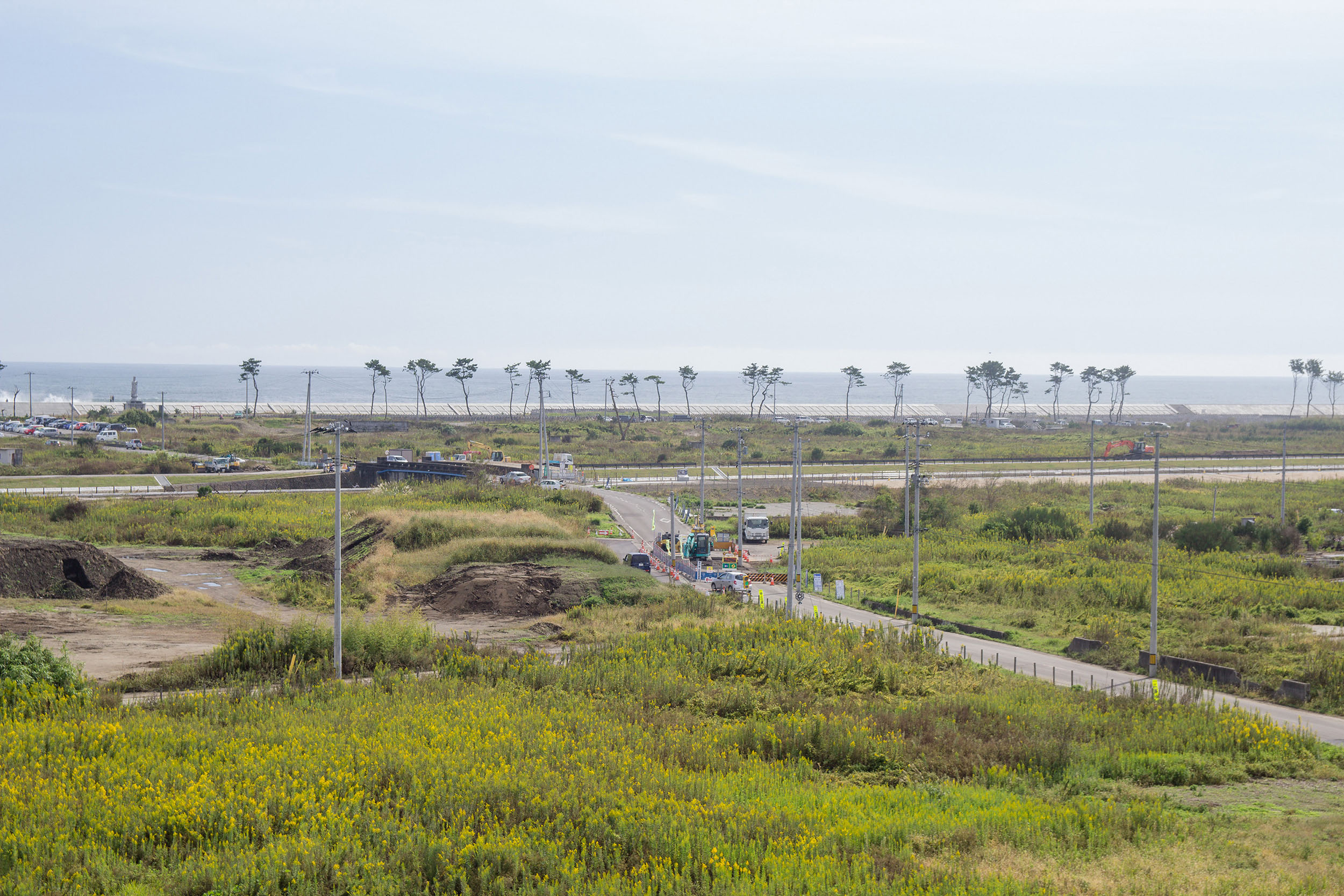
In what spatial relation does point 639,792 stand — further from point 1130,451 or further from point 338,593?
point 1130,451

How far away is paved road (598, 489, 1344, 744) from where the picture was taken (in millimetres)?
26688

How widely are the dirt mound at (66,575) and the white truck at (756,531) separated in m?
34.7

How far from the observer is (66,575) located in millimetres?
42750

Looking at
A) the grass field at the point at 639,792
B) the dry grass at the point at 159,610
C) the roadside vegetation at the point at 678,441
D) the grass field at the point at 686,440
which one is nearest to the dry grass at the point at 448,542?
the dry grass at the point at 159,610

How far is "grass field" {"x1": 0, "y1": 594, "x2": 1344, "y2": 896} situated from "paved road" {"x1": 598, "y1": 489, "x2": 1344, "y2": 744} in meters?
3.62

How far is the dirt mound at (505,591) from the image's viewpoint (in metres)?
41.9

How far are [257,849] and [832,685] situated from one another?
16.7 meters

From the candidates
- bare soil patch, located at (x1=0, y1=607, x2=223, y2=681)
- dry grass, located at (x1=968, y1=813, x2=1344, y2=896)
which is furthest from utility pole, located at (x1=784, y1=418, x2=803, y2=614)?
dry grass, located at (x1=968, y1=813, x2=1344, y2=896)

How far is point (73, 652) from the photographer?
3175cm

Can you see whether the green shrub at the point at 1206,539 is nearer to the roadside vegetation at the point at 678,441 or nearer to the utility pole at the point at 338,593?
the utility pole at the point at 338,593

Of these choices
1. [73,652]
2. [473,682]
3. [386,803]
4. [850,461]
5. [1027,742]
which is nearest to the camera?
[386,803]

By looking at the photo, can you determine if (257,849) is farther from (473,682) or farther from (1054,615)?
(1054,615)

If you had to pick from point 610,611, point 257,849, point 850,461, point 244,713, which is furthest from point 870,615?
point 850,461

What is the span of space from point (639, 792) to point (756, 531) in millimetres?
47722
